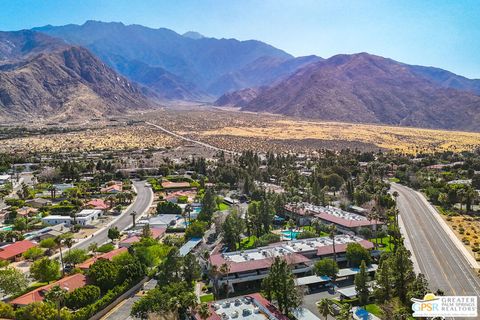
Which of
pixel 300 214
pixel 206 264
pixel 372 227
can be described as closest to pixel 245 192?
pixel 300 214

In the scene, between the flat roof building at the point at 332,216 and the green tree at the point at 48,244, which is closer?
the green tree at the point at 48,244

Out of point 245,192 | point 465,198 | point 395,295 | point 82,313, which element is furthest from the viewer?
point 245,192

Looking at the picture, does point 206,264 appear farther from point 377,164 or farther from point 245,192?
point 377,164

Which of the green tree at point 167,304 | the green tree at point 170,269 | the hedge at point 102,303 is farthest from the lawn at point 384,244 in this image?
the hedge at point 102,303

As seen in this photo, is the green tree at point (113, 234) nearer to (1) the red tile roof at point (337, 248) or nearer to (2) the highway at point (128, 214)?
(2) the highway at point (128, 214)

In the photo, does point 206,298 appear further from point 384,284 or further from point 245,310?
point 384,284

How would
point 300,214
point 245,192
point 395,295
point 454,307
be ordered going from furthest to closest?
point 245,192 → point 300,214 → point 395,295 → point 454,307
